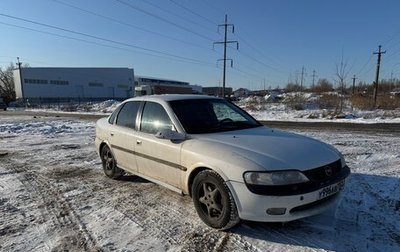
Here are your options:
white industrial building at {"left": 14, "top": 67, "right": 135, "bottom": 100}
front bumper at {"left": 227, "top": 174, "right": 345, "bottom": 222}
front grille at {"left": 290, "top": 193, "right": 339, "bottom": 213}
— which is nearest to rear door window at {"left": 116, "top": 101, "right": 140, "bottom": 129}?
front bumper at {"left": 227, "top": 174, "right": 345, "bottom": 222}

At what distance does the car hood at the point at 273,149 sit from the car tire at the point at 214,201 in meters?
0.34

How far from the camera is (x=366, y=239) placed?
3711 mm

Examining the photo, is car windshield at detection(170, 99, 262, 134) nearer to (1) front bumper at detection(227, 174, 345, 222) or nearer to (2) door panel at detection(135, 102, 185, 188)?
(2) door panel at detection(135, 102, 185, 188)

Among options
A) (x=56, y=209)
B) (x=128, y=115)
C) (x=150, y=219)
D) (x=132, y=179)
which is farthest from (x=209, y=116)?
(x=56, y=209)

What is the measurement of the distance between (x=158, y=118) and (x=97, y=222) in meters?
1.68

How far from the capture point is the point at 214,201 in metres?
4.05

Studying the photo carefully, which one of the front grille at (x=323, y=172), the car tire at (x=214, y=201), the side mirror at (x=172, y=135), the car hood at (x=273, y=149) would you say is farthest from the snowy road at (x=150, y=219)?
the side mirror at (x=172, y=135)

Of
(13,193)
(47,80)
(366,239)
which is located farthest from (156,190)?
(47,80)

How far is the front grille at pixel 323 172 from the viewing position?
146 inches

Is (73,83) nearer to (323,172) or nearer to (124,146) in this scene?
(124,146)

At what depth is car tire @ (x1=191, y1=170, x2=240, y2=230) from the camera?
3.86 m

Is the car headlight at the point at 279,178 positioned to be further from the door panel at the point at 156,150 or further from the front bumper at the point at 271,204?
the door panel at the point at 156,150

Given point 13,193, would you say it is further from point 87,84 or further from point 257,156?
point 87,84

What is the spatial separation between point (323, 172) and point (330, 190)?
8.7 inches
